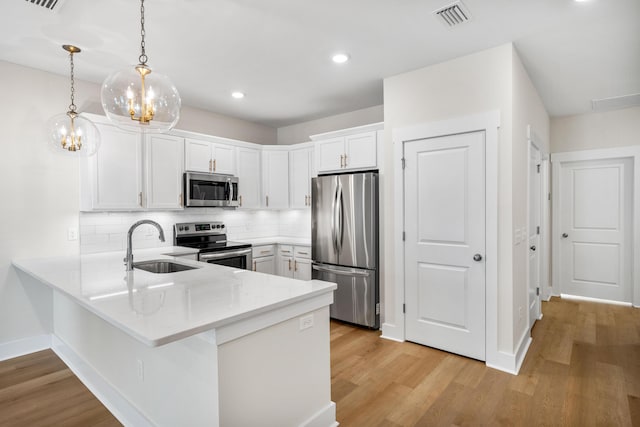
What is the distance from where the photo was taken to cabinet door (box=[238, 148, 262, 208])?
15.9 feet

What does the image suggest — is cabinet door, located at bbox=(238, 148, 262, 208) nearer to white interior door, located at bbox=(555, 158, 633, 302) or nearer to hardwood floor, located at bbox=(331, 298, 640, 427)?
hardwood floor, located at bbox=(331, 298, 640, 427)

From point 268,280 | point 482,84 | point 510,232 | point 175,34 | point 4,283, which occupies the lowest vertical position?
point 4,283

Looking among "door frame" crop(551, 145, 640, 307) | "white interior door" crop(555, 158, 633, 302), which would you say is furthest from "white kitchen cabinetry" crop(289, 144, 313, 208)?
"white interior door" crop(555, 158, 633, 302)

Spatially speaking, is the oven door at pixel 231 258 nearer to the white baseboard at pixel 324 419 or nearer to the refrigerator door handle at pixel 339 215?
the refrigerator door handle at pixel 339 215

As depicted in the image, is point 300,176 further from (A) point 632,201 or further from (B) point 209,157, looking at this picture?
(A) point 632,201

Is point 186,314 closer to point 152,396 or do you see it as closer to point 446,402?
point 152,396

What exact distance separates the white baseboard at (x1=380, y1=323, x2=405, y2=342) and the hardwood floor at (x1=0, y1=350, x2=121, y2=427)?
7.93 ft

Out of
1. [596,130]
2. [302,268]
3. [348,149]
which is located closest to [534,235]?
[596,130]

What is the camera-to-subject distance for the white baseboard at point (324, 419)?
6.50 ft

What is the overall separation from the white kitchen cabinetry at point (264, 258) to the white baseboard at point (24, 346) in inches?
89.6

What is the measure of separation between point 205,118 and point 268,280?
3312 millimetres

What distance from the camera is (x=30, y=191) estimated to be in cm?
324

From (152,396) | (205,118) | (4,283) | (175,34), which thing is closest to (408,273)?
(152,396)

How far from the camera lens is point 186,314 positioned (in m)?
1.52
